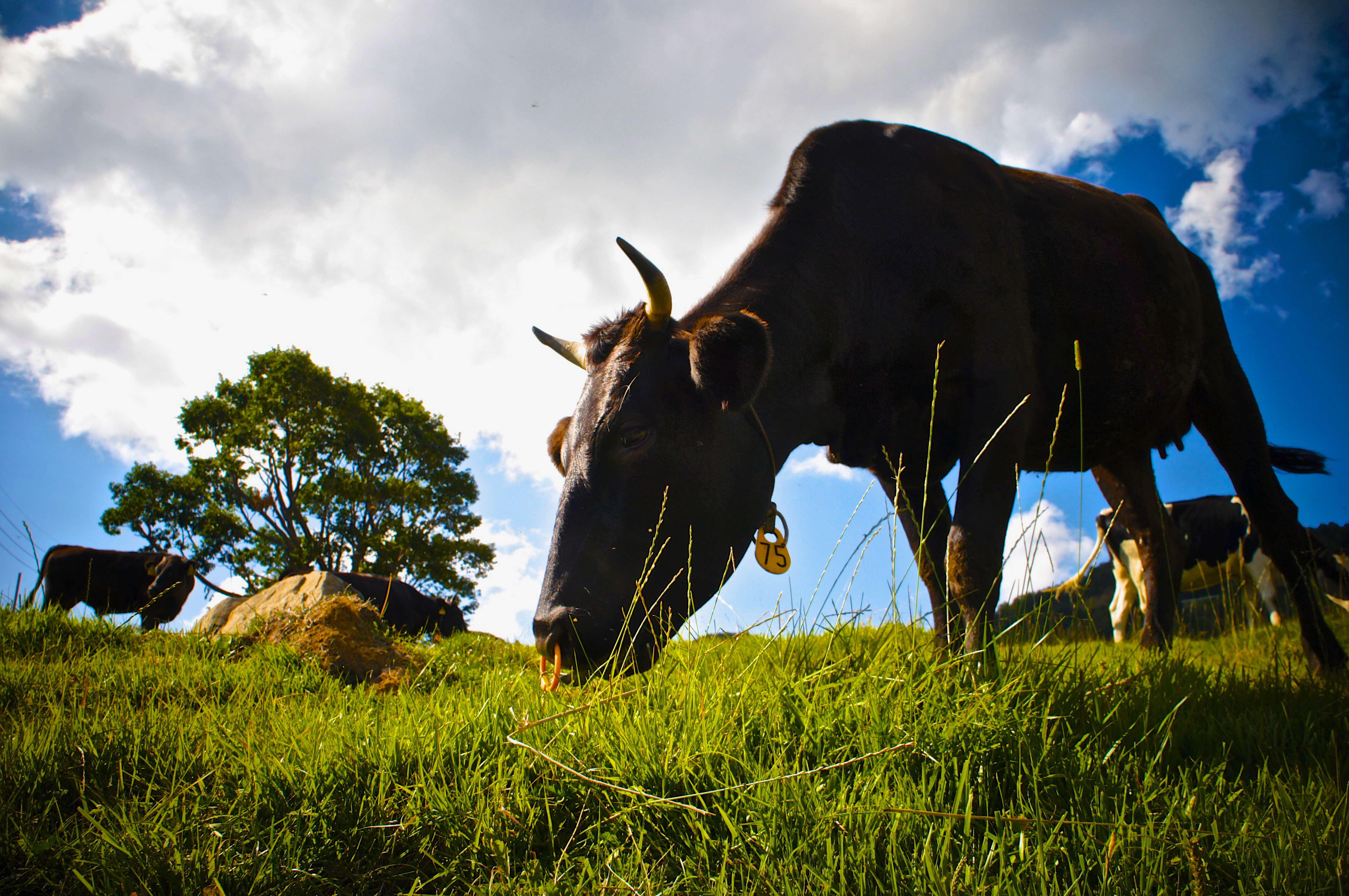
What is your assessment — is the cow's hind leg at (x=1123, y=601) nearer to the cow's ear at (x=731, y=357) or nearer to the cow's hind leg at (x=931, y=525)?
the cow's hind leg at (x=931, y=525)

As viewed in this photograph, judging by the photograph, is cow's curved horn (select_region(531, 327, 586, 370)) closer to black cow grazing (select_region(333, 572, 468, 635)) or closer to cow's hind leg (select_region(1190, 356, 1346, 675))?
cow's hind leg (select_region(1190, 356, 1346, 675))

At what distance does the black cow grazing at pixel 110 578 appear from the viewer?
11977mm

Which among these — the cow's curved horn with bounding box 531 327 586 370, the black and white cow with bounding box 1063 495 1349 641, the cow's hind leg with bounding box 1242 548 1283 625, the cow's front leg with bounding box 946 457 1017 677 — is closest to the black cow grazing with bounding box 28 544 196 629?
the cow's curved horn with bounding box 531 327 586 370

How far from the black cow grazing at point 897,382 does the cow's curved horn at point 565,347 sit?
0.03 m

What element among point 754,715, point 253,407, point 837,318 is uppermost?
point 253,407

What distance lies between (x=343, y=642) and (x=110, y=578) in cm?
1187

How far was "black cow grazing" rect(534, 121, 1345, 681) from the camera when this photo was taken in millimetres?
2678

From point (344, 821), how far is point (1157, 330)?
4.64m

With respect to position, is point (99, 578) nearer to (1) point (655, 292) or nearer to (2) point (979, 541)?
(1) point (655, 292)

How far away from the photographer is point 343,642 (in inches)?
168

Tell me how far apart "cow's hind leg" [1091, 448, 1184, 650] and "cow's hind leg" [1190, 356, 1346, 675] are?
49cm

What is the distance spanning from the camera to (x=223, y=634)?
15.5ft

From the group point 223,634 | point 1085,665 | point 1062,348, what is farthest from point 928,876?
point 223,634

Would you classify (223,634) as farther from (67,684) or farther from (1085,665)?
(1085,665)
